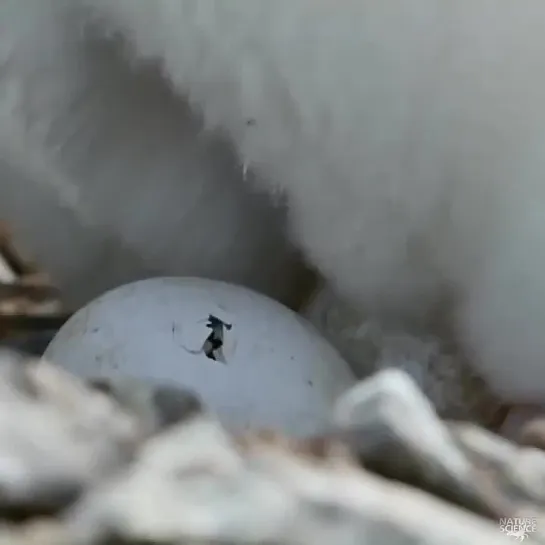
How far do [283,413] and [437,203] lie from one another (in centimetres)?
13

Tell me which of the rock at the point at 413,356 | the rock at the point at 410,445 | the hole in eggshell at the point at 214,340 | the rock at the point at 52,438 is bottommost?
the rock at the point at 52,438

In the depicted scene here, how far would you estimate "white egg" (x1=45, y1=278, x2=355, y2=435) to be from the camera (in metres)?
0.36

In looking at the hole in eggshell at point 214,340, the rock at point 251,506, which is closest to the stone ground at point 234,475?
the rock at point 251,506

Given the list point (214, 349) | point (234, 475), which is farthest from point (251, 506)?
point (214, 349)

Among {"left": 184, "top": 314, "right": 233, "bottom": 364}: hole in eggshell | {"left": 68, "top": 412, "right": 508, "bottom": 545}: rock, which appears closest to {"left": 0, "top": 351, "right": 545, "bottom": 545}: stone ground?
{"left": 68, "top": 412, "right": 508, "bottom": 545}: rock

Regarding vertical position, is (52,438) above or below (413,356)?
below

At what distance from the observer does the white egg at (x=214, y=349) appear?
357mm

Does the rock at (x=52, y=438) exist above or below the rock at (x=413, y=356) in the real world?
below

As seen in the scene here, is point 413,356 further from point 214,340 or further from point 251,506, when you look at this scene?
point 251,506

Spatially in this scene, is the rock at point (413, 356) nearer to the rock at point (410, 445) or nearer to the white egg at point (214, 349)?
the white egg at point (214, 349)

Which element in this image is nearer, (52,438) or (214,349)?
(52,438)

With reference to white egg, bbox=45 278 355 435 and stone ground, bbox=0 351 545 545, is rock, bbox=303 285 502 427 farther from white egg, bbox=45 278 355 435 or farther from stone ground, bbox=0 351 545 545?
stone ground, bbox=0 351 545 545

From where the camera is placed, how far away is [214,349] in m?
0.38

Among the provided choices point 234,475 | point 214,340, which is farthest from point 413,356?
point 234,475
